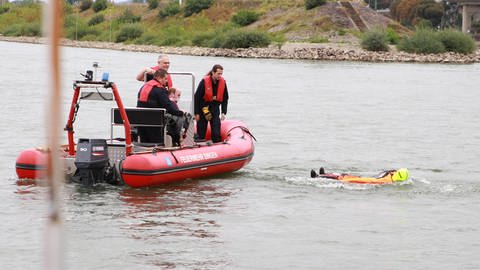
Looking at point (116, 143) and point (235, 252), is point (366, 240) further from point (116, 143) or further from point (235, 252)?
point (116, 143)

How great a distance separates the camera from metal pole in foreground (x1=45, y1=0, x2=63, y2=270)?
1.28 meters

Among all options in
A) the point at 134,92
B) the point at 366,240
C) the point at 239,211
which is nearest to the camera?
the point at 366,240

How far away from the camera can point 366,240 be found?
371 inches

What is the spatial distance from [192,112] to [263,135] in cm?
741

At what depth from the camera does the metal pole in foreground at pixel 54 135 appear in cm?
128

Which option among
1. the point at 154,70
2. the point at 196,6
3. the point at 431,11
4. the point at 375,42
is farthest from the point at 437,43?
the point at 154,70

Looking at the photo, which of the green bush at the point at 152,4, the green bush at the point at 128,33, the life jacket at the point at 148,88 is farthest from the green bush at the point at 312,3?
the life jacket at the point at 148,88

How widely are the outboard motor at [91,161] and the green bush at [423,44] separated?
5289 centimetres

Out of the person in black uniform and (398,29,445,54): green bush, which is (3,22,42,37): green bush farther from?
the person in black uniform

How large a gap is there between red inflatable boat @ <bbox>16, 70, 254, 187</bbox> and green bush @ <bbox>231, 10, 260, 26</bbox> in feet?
218

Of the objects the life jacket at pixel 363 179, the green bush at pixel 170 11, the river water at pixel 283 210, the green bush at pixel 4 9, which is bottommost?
the river water at pixel 283 210

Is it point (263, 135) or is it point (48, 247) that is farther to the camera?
point (263, 135)

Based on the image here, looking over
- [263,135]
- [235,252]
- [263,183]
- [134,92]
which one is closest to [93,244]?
[235,252]

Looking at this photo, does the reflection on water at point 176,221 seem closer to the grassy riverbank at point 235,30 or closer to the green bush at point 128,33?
the grassy riverbank at point 235,30
